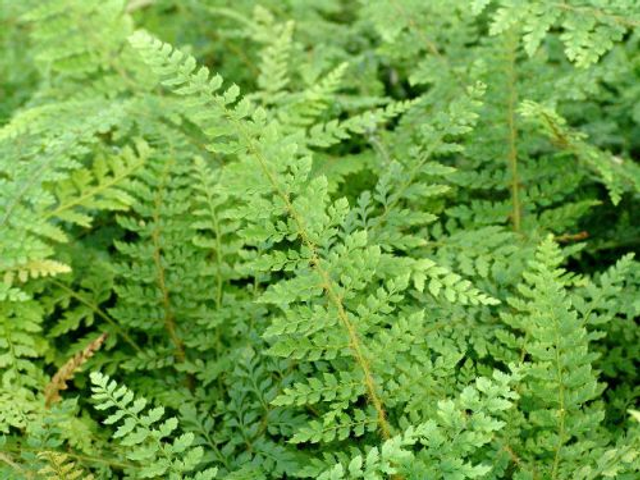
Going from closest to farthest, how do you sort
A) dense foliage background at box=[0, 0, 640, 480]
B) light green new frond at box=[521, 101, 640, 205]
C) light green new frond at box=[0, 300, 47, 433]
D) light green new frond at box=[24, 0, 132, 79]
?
1. dense foliage background at box=[0, 0, 640, 480]
2. light green new frond at box=[0, 300, 47, 433]
3. light green new frond at box=[521, 101, 640, 205]
4. light green new frond at box=[24, 0, 132, 79]

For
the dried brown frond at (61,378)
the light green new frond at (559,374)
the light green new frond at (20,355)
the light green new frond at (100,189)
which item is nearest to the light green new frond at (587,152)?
the light green new frond at (559,374)

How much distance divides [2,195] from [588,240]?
144 cm

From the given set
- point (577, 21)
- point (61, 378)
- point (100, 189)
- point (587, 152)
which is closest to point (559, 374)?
point (587, 152)

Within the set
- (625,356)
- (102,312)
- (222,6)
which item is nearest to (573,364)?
(625,356)

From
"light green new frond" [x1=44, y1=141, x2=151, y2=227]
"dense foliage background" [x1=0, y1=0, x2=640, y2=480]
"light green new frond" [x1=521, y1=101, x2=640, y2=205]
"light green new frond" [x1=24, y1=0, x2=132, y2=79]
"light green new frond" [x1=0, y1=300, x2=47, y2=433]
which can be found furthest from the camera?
"light green new frond" [x1=24, y1=0, x2=132, y2=79]

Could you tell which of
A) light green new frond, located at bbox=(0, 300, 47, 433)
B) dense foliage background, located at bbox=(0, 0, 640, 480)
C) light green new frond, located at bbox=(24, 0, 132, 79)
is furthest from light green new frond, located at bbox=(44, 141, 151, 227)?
light green new frond, located at bbox=(24, 0, 132, 79)

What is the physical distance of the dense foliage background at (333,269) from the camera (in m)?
1.39

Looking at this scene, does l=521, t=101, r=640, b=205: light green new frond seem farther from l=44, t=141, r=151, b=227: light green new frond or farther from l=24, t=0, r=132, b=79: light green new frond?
l=24, t=0, r=132, b=79: light green new frond

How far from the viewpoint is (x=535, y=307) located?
1.46 m

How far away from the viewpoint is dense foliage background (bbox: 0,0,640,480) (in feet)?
4.55

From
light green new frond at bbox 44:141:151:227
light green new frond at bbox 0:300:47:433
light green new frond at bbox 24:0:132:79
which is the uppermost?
light green new frond at bbox 24:0:132:79

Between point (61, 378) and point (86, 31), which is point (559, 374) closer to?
point (61, 378)

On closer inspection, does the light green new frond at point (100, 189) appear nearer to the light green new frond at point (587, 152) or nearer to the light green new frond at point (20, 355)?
the light green new frond at point (20, 355)

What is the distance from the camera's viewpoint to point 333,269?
1.40m
